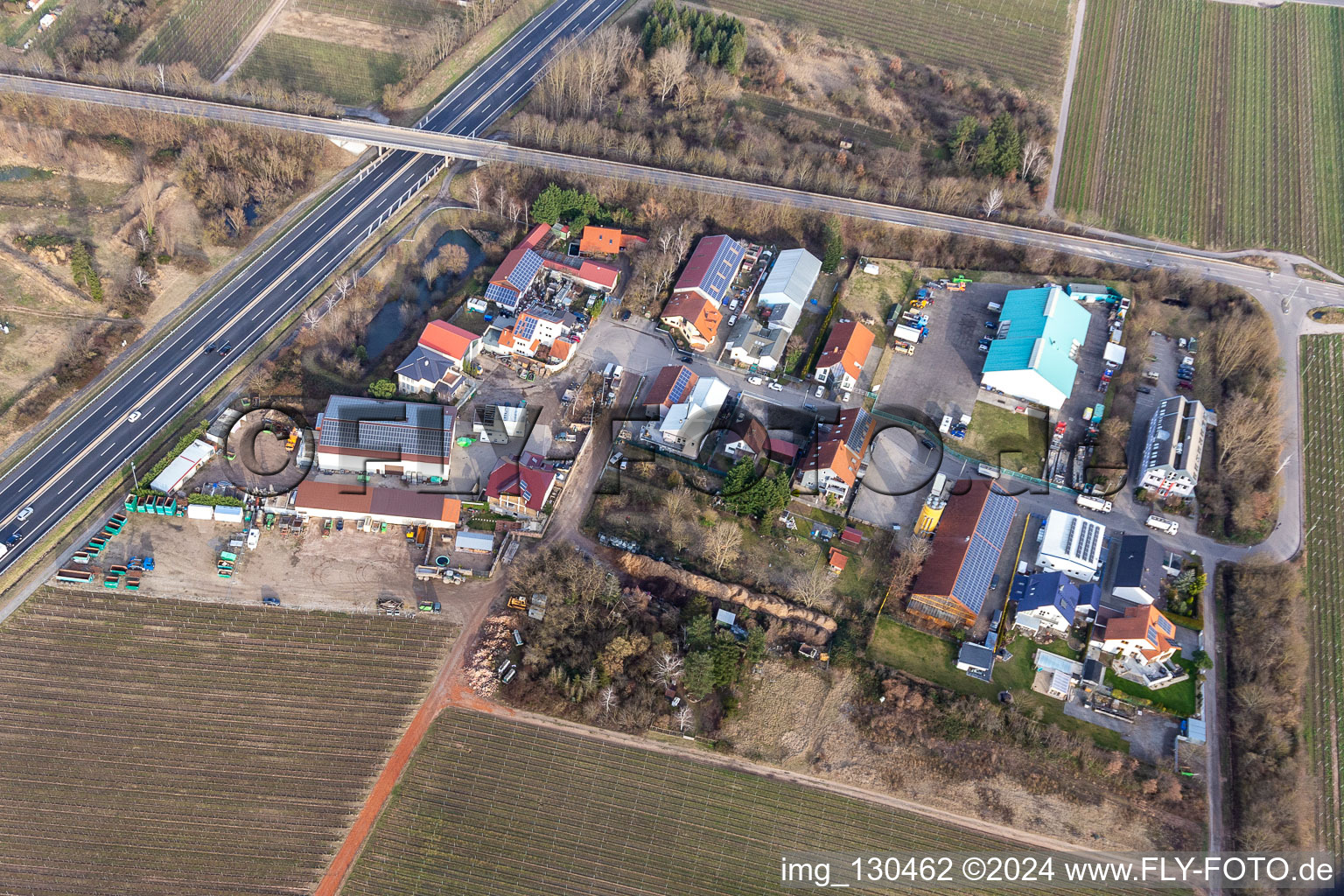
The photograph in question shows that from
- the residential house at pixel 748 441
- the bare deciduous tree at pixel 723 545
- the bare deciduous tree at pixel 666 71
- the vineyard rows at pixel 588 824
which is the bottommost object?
the vineyard rows at pixel 588 824

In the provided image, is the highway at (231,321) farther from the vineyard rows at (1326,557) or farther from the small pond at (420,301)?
the vineyard rows at (1326,557)

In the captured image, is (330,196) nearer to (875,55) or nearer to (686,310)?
(686,310)

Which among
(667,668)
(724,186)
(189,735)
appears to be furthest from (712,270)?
(189,735)

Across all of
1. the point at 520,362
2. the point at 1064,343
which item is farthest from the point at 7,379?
the point at 1064,343

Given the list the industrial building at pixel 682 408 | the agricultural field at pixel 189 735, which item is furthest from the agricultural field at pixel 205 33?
the agricultural field at pixel 189 735

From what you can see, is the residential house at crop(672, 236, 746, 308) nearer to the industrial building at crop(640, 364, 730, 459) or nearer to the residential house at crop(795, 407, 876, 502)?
the industrial building at crop(640, 364, 730, 459)

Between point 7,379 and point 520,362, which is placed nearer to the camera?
point 7,379
